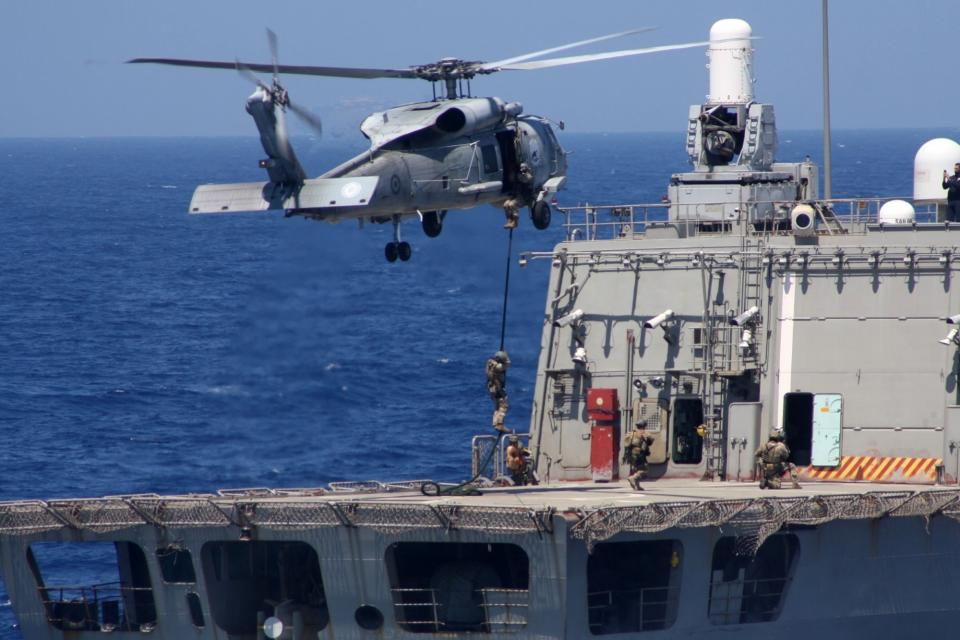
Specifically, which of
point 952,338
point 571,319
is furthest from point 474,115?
point 952,338

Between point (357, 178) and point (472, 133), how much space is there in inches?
125

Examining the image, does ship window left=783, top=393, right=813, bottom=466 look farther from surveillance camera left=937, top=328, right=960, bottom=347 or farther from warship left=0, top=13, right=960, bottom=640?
surveillance camera left=937, top=328, right=960, bottom=347

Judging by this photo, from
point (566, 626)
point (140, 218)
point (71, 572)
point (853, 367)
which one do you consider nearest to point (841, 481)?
point (853, 367)

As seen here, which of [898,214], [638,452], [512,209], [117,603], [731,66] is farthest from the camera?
[731,66]

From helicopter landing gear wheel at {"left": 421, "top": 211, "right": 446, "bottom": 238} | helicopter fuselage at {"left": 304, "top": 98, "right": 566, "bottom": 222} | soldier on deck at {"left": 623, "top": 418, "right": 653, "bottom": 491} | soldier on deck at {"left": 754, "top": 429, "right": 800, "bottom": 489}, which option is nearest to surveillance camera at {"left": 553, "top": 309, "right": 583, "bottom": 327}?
helicopter fuselage at {"left": 304, "top": 98, "right": 566, "bottom": 222}

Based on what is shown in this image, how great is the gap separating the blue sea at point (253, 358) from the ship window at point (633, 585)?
742 cm

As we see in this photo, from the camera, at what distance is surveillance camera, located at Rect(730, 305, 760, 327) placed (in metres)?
30.4

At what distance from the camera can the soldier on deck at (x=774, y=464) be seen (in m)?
28.2

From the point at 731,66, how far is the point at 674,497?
479 inches

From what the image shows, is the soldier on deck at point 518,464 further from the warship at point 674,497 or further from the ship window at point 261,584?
the ship window at point 261,584

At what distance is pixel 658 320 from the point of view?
3091 cm

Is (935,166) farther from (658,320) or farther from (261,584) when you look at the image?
(261,584)

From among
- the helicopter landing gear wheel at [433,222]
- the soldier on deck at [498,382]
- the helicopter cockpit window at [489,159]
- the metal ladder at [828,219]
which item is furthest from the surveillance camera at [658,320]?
the helicopter landing gear wheel at [433,222]

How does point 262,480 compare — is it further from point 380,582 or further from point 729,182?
point 380,582
